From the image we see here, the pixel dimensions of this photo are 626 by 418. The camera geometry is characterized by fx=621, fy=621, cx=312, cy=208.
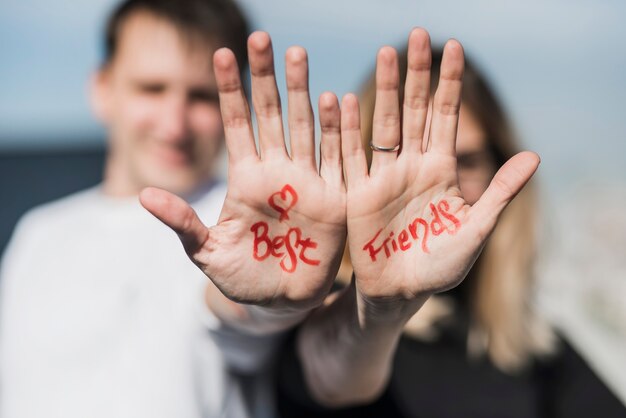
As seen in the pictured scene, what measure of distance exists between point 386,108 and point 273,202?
0.87 ft

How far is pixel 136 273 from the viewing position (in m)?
1.77

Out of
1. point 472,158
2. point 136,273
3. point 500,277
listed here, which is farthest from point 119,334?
point 500,277

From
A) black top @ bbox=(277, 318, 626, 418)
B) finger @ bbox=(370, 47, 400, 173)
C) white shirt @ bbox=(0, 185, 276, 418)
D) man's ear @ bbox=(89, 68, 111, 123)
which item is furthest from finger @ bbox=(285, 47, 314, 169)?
man's ear @ bbox=(89, 68, 111, 123)

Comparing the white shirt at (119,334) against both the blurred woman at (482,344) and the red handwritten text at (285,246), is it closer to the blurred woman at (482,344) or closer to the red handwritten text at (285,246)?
the blurred woman at (482,344)

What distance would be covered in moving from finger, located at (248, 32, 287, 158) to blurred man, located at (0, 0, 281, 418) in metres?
0.44

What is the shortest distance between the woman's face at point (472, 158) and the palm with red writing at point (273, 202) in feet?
3.15

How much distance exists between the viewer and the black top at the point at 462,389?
6.28ft

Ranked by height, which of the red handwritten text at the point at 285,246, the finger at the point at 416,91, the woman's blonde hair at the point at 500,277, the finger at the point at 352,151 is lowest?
the woman's blonde hair at the point at 500,277

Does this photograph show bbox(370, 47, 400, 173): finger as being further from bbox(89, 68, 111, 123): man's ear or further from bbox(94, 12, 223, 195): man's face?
bbox(89, 68, 111, 123): man's ear

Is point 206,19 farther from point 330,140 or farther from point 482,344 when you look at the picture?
point 482,344

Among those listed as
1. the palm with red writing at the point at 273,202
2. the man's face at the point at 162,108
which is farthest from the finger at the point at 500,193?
the man's face at the point at 162,108

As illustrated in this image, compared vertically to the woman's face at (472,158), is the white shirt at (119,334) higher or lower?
lower

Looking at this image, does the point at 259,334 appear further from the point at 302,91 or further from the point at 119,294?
the point at 302,91

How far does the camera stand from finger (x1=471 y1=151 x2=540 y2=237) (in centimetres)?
108
